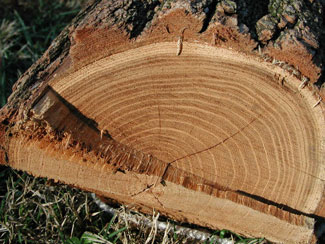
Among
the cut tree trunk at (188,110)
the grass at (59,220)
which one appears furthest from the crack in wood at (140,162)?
the grass at (59,220)

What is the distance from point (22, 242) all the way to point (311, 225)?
1.54 metres

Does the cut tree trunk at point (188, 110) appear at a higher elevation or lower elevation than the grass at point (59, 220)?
higher

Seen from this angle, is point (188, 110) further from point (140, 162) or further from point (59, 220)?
point (59, 220)

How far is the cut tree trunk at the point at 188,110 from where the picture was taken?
161 cm

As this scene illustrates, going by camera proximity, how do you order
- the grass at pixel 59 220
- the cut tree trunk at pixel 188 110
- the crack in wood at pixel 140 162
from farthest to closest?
the grass at pixel 59 220
the crack in wood at pixel 140 162
the cut tree trunk at pixel 188 110

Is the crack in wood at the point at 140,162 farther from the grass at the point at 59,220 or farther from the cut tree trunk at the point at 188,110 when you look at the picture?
the grass at the point at 59,220

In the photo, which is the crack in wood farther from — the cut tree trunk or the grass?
the grass

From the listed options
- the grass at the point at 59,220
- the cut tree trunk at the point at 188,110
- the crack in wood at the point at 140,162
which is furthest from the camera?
the grass at the point at 59,220

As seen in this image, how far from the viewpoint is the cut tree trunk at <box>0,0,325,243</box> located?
1.61 metres

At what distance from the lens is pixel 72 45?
1633 millimetres

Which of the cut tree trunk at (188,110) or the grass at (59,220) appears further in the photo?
the grass at (59,220)

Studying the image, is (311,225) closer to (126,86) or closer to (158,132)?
(158,132)

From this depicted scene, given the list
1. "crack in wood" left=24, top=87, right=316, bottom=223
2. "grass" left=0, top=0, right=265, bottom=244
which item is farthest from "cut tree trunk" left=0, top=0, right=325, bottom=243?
"grass" left=0, top=0, right=265, bottom=244

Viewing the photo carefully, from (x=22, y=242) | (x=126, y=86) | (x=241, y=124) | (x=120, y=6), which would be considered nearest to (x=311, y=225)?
(x=241, y=124)
